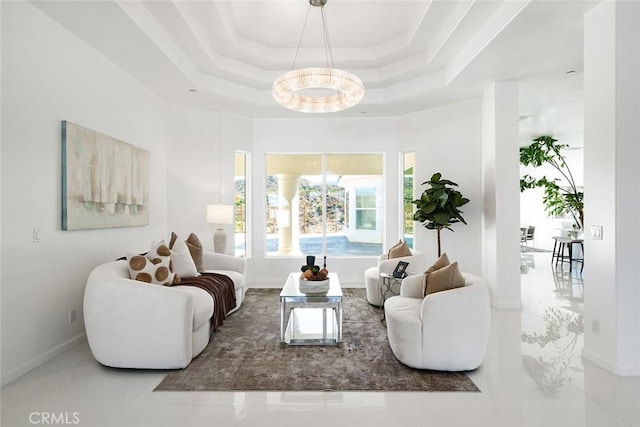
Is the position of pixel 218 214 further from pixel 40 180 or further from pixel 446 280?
pixel 446 280

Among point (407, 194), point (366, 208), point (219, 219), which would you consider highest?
point (407, 194)

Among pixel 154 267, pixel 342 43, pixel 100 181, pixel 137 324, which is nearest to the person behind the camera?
pixel 137 324

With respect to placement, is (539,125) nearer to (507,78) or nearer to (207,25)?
(507,78)

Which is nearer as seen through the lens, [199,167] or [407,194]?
[199,167]

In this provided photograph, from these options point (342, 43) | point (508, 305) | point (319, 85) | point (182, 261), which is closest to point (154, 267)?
point (182, 261)

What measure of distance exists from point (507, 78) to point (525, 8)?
1821 millimetres

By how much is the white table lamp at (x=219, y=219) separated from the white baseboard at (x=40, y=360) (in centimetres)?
229

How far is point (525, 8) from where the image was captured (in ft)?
10.6

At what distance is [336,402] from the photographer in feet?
8.42

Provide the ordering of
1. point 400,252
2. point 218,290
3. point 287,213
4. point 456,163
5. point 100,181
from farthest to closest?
1. point 287,213
2. point 456,163
3. point 400,252
4. point 218,290
5. point 100,181

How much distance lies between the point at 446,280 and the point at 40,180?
3.62 metres

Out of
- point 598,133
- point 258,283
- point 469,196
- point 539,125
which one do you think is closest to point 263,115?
point 258,283

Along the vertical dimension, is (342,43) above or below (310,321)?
above

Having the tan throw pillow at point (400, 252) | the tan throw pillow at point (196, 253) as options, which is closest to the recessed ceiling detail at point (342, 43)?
the tan throw pillow at point (196, 253)
